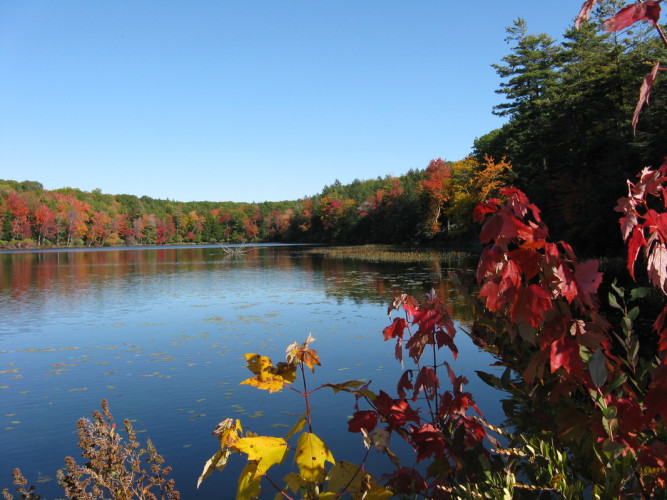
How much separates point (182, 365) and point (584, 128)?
2663 cm

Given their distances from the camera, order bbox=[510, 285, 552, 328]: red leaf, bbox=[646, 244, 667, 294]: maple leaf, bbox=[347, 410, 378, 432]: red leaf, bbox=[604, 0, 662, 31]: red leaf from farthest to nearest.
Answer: bbox=[347, 410, 378, 432]: red leaf → bbox=[510, 285, 552, 328]: red leaf → bbox=[646, 244, 667, 294]: maple leaf → bbox=[604, 0, 662, 31]: red leaf

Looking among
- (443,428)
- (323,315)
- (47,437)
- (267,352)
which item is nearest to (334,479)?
(443,428)

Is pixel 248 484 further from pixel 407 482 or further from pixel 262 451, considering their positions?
pixel 407 482

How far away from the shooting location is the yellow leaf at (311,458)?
4.17ft

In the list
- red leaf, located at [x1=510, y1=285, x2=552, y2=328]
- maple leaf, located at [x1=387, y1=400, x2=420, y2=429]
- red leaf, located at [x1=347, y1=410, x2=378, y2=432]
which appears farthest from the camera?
maple leaf, located at [x1=387, y1=400, x2=420, y2=429]

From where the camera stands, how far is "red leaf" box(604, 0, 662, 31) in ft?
2.97

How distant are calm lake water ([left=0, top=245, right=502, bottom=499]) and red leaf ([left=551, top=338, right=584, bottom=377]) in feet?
13.3

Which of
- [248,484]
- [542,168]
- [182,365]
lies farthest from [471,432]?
[542,168]

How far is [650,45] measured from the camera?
82.4 ft

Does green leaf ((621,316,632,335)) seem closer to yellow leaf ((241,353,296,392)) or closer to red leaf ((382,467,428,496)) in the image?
red leaf ((382,467,428,496))

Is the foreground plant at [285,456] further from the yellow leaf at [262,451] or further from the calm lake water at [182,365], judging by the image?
the calm lake water at [182,365]

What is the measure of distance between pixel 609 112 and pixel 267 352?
25116 millimetres

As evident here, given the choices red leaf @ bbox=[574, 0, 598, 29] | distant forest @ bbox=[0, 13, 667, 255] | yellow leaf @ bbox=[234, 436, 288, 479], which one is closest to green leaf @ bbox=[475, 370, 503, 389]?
yellow leaf @ bbox=[234, 436, 288, 479]

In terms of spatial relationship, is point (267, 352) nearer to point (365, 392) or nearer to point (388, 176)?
point (365, 392)
